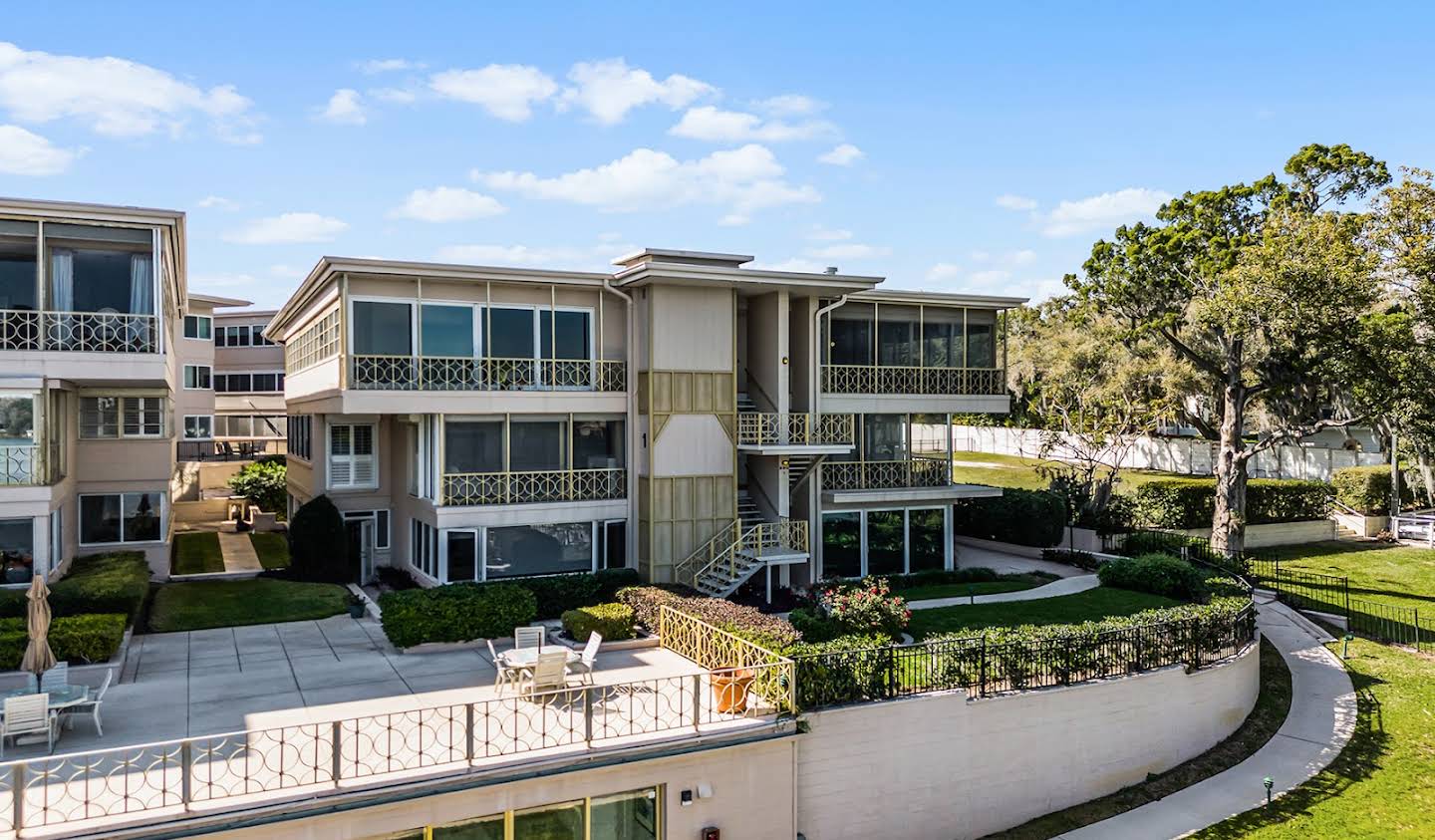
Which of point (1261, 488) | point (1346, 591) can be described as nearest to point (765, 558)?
point (1346, 591)

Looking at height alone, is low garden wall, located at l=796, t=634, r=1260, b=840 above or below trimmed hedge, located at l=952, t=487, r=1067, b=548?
below

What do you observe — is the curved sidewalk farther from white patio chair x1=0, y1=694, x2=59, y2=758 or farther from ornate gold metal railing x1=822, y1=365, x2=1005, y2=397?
white patio chair x1=0, y1=694, x2=59, y2=758

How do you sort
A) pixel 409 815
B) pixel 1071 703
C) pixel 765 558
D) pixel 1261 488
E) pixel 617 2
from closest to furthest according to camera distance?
1. pixel 409 815
2. pixel 1071 703
3. pixel 617 2
4. pixel 765 558
5. pixel 1261 488

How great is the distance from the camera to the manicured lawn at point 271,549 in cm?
2937

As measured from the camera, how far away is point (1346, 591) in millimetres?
28812

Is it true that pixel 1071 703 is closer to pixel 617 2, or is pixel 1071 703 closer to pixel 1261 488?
pixel 617 2

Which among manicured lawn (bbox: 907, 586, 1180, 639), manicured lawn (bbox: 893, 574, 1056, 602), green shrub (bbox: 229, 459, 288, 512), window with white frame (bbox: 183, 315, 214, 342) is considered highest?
window with white frame (bbox: 183, 315, 214, 342)

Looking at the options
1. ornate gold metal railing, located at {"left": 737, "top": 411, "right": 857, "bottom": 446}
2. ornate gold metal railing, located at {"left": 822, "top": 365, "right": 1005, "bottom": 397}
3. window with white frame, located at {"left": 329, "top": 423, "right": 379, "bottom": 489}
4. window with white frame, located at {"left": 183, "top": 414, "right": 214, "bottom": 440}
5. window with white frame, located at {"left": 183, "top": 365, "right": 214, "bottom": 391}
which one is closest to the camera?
ornate gold metal railing, located at {"left": 737, "top": 411, "right": 857, "bottom": 446}

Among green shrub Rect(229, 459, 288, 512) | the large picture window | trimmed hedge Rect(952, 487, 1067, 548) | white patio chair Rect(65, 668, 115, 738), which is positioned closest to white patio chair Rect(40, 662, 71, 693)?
white patio chair Rect(65, 668, 115, 738)

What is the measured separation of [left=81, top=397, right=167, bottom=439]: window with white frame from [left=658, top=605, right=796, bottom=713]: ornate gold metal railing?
1479cm

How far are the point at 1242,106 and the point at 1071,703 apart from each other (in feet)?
55.9

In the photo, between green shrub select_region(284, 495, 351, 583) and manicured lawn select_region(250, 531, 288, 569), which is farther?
manicured lawn select_region(250, 531, 288, 569)

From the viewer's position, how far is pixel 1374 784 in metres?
17.7

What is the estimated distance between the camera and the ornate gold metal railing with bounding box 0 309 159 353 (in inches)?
728
